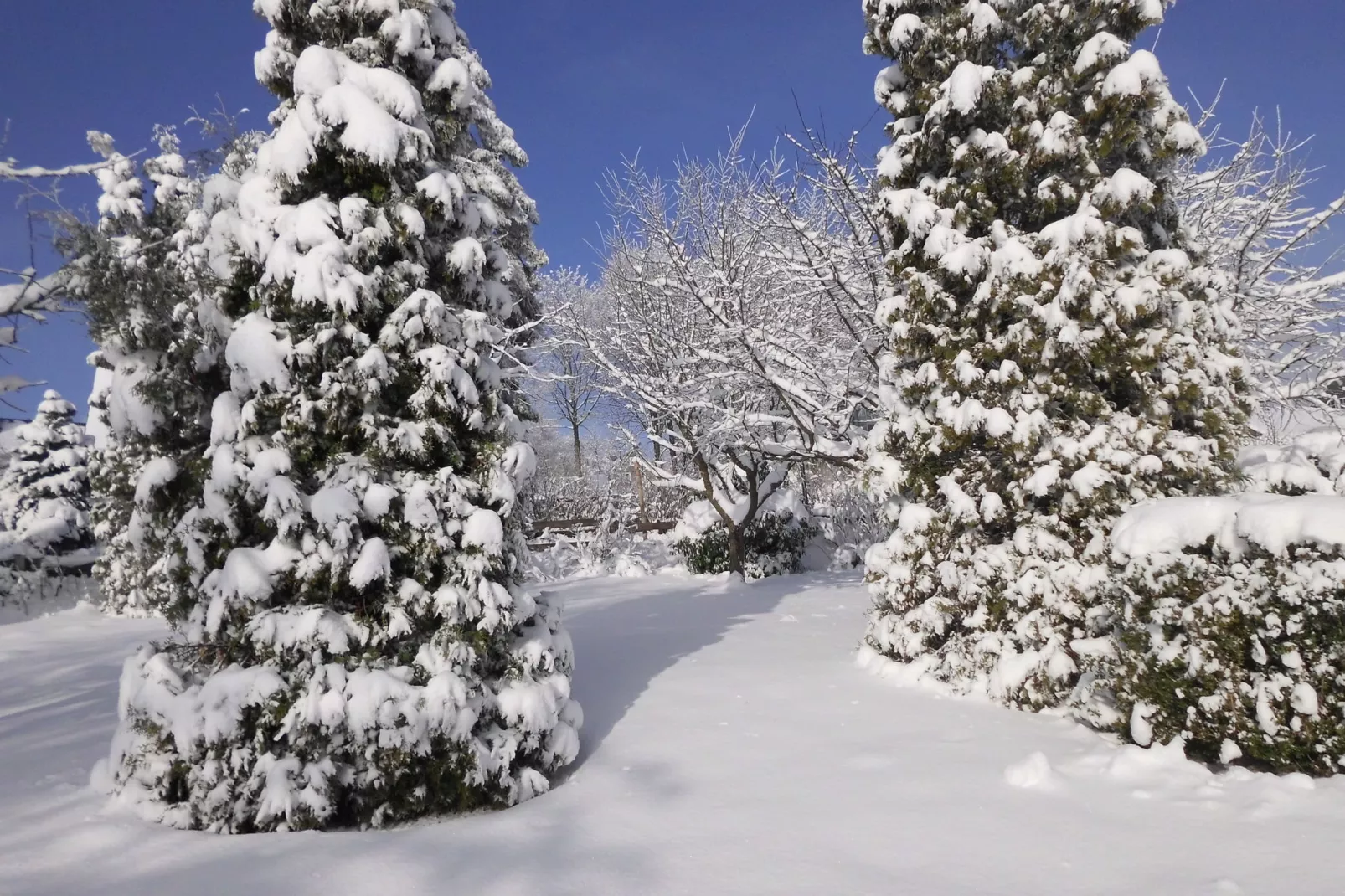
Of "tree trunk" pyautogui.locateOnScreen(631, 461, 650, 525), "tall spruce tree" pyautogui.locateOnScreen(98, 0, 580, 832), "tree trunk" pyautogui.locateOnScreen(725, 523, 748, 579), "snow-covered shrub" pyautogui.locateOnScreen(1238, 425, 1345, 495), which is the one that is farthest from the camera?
"tree trunk" pyautogui.locateOnScreen(631, 461, 650, 525)

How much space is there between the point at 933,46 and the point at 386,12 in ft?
12.9

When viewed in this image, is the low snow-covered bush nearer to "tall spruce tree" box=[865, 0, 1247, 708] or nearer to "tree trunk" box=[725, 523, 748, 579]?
"tree trunk" box=[725, 523, 748, 579]

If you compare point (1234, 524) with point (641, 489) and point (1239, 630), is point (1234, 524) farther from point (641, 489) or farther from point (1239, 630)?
point (641, 489)

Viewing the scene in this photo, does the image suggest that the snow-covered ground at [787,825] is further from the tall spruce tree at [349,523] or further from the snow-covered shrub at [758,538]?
the snow-covered shrub at [758,538]

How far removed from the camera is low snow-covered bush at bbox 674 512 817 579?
39.2 ft

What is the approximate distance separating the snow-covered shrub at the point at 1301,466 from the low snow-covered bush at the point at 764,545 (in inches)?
286

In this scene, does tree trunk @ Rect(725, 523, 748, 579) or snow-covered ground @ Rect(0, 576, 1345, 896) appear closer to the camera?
snow-covered ground @ Rect(0, 576, 1345, 896)

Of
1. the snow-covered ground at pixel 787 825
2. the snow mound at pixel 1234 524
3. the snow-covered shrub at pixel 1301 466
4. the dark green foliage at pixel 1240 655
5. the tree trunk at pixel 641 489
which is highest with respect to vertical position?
the tree trunk at pixel 641 489

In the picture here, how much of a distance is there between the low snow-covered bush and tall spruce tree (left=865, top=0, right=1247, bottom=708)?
600cm

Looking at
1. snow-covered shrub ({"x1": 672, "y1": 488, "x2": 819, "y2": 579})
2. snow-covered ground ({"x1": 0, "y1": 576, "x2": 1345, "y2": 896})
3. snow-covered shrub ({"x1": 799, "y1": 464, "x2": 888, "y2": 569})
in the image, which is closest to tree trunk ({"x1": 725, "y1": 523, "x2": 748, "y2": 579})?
snow-covered shrub ({"x1": 672, "y1": 488, "x2": 819, "y2": 579})

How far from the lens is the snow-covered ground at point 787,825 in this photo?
2.90 metres

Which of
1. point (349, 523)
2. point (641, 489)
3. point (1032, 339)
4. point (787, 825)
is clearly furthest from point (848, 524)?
point (349, 523)

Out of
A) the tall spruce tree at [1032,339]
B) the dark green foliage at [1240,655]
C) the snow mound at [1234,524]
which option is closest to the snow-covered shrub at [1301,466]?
the tall spruce tree at [1032,339]

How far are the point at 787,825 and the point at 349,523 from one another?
8.38 ft
